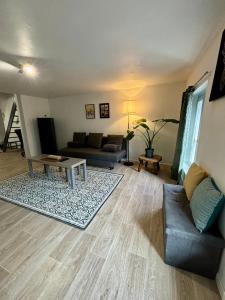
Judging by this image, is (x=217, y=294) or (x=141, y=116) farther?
(x=141, y=116)

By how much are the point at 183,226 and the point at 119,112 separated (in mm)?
3839

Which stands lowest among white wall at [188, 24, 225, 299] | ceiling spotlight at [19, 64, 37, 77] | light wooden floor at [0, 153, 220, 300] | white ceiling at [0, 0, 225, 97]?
light wooden floor at [0, 153, 220, 300]

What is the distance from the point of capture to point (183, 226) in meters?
1.30

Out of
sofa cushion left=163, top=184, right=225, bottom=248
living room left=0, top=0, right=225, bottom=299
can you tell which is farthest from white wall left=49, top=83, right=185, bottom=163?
sofa cushion left=163, top=184, right=225, bottom=248

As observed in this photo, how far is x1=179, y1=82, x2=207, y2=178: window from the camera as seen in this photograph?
8.84ft

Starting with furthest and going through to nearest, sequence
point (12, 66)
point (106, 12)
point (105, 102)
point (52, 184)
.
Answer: point (105, 102) < point (52, 184) < point (12, 66) < point (106, 12)

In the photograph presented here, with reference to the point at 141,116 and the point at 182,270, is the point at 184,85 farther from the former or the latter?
the point at 182,270

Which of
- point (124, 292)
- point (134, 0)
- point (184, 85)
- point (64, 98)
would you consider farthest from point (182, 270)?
point (64, 98)

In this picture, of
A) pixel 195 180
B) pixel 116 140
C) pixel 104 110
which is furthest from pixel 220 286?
pixel 104 110

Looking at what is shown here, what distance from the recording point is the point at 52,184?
121 inches

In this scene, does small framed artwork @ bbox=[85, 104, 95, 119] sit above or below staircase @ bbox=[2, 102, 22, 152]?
above

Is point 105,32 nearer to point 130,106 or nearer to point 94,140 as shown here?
point 130,106

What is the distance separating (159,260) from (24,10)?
2.63 metres

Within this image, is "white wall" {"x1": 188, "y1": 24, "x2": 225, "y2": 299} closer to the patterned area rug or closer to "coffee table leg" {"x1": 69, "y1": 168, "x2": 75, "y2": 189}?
the patterned area rug
